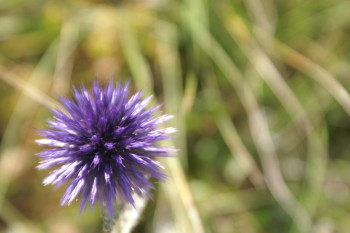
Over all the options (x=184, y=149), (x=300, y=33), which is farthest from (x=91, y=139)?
(x=300, y=33)

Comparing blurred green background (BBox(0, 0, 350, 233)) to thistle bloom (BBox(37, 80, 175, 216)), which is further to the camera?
blurred green background (BBox(0, 0, 350, 233))

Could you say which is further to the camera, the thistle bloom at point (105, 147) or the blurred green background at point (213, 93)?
the blurred green background at point (213, 93)

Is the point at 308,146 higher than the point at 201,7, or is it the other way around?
the point at 201,7

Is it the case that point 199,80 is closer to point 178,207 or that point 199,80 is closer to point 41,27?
point 178,207
